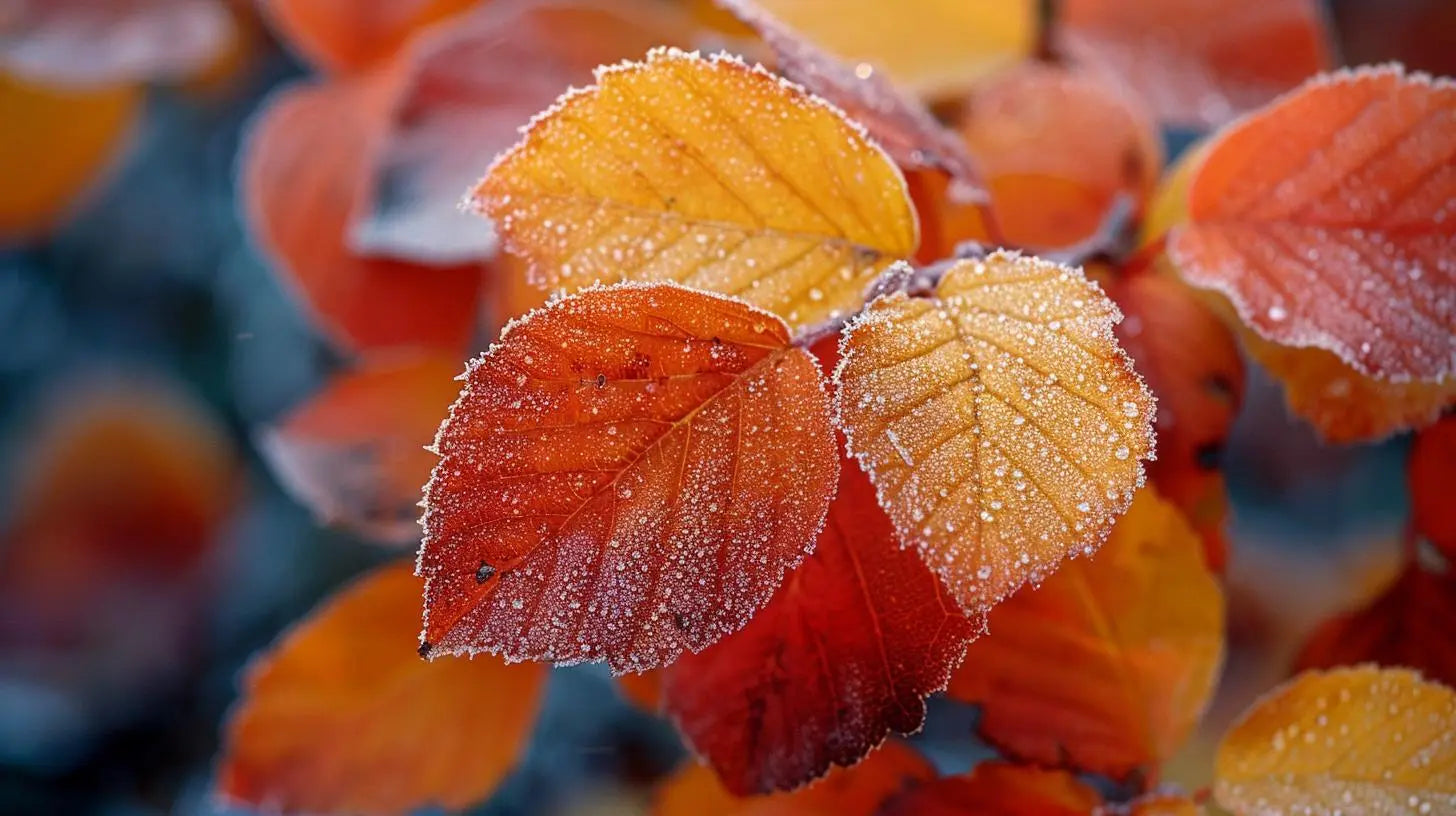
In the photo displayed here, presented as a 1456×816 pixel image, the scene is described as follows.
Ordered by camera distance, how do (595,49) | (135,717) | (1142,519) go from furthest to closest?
(135,717), (595,49), (1142,519)

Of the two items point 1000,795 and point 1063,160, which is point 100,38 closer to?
point 1063,160

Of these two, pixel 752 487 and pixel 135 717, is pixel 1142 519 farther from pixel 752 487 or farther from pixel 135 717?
pixel 135 717

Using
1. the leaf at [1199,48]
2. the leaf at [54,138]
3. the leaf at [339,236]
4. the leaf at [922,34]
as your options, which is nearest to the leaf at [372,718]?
the leaf at [339,236]

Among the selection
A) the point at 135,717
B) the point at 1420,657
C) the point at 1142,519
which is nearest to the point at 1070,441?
the point at 1142,519

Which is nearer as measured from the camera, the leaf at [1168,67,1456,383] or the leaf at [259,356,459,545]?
the leaf at [1168,67,1456,383]

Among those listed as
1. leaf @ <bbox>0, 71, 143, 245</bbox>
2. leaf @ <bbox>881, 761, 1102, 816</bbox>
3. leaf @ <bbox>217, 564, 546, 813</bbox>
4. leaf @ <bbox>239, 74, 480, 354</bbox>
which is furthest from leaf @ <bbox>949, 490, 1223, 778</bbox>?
leaf @ <bbox>0, 71, 143, 245</bbox>

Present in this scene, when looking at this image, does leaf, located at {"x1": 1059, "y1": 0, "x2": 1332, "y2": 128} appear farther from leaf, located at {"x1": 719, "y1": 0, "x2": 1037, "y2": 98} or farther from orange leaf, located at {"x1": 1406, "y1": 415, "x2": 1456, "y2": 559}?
orange leaf, located at {"x1": 1406, "y1": 415, "x2": 1456, "y2": 559}

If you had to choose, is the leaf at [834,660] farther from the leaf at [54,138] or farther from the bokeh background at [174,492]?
the leaf at [54,138]
